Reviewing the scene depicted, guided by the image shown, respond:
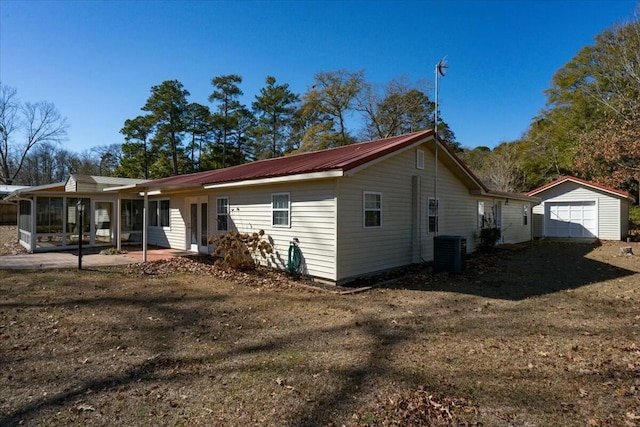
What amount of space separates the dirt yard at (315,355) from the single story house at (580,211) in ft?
48.9

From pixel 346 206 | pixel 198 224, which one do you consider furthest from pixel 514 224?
pixel 198 224

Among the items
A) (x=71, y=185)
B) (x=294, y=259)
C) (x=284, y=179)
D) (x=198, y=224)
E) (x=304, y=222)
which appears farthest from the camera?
(x=71, y=185)

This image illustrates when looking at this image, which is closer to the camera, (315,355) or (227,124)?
(315,355)

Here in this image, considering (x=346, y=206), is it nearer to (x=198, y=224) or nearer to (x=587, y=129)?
(x=198, y=224)

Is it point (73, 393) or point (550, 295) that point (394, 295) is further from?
point (73, 393)

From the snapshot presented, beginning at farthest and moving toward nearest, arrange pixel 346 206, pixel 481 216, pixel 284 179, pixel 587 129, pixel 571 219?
pixel 587 129, pixel 571 219, pixel 481 216, pixel 284 179, pixel 346 206

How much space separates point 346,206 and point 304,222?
124 centimetres

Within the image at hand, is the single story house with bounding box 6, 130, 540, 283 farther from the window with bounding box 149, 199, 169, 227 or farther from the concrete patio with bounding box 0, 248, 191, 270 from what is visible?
the concrete patio with bounding box 0, 248, 191, 270

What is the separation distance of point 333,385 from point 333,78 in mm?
32002

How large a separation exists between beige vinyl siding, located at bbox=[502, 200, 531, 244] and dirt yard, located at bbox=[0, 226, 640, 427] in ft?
34.8

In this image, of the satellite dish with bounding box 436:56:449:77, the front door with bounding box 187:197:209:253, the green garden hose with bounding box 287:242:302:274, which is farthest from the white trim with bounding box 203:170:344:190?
the satellite dish with bounding box 436:56:449:77

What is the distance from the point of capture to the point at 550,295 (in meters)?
7.79

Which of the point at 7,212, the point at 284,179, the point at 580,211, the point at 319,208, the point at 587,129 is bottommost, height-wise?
the point at 319,208

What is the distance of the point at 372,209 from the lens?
9406 mm
